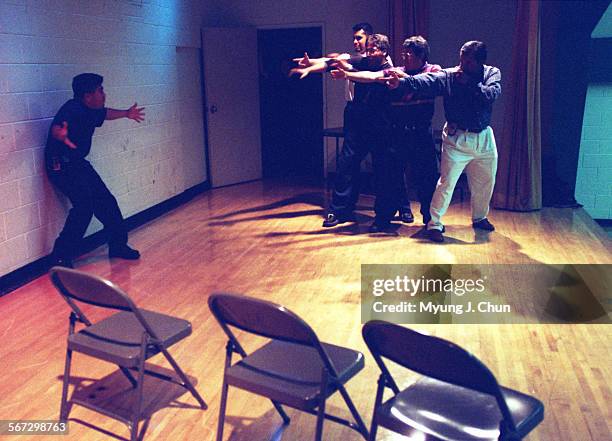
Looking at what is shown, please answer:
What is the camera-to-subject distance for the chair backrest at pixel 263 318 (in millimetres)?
2093

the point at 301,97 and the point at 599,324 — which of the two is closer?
the point at 599,324

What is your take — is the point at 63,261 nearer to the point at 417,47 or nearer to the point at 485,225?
the point at 417,47

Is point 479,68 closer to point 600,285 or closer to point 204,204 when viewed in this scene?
point 600,285

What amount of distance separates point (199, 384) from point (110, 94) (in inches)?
131

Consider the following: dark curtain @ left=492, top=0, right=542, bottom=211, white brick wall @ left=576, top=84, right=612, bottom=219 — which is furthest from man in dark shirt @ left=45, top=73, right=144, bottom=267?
white brick wall @ left=576, top=84, right=612, bottom=219

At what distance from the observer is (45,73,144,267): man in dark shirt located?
4.59m

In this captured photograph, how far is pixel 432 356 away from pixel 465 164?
3.44m

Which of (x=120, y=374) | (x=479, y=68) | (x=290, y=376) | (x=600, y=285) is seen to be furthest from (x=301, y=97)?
(x=290, y=376)

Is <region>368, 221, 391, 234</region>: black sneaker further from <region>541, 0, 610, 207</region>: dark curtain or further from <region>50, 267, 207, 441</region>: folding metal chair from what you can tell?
<region>50, 267, 207, 441</region>: folding metal chair

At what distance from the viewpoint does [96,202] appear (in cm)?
488

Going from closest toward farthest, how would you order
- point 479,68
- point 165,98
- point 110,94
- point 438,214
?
point 479,68 → point 438,214 → point 110,94 → point 165,98

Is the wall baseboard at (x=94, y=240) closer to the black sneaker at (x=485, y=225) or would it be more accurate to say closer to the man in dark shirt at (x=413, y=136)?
the man in dark shirt at (x=413, y=136)

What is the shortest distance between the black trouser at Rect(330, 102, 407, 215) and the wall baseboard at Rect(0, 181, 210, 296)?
5.89 feet

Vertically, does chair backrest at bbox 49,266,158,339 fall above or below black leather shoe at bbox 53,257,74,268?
above
